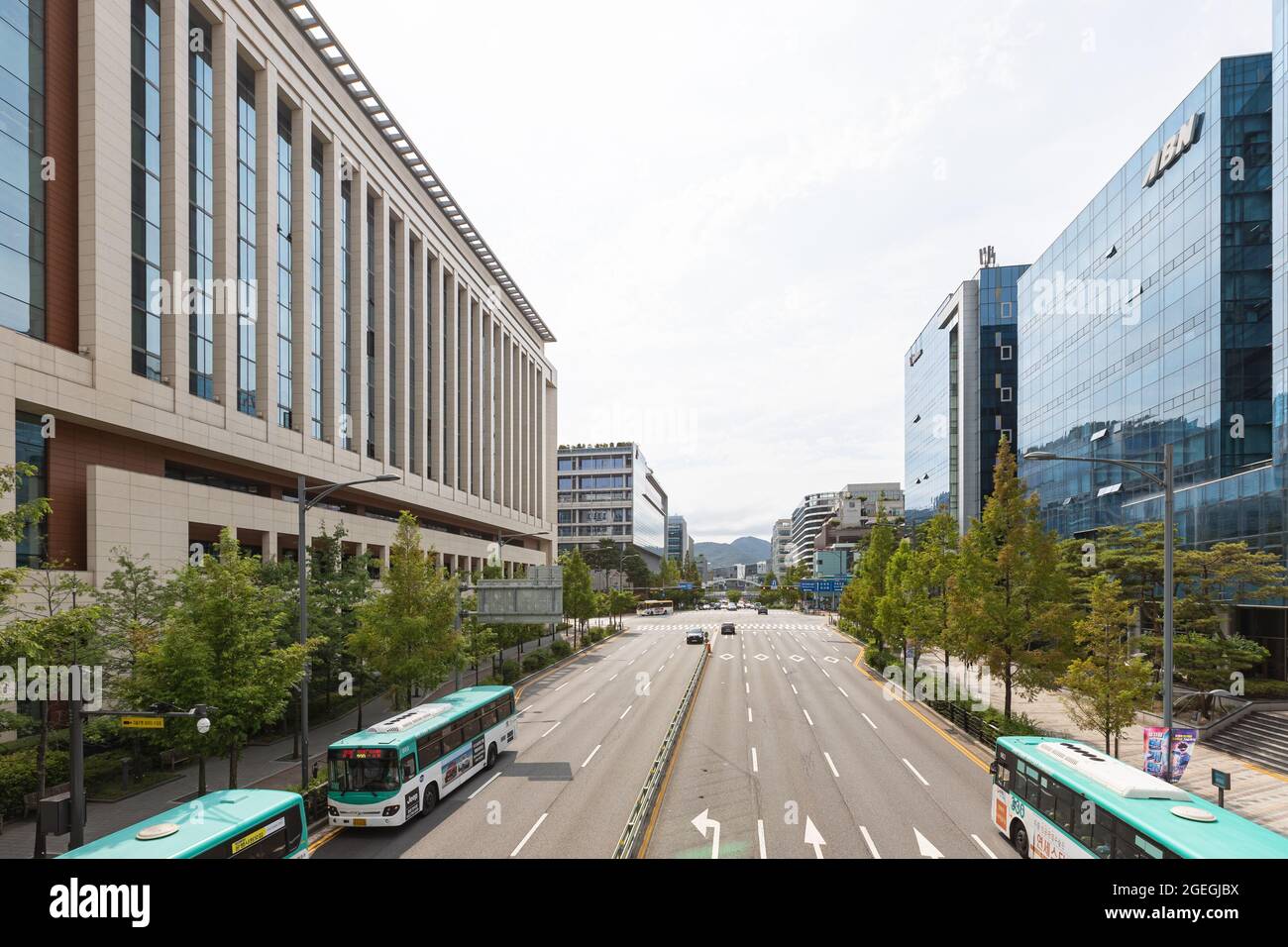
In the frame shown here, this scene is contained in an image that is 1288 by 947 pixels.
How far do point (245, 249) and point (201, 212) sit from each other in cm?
359

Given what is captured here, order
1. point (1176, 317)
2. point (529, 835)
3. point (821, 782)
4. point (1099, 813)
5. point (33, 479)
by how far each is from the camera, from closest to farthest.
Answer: point (1099, 813) → point (529, 835) → point (821, 782) → point (33, 479) → point (1176, 317)

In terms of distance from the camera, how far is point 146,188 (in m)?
30.0

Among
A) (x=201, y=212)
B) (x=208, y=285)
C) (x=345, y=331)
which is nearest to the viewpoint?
(x=201, y=212)

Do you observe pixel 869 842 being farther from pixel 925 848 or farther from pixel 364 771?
pixel 364 771

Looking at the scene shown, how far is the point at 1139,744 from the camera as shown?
89.0 ft

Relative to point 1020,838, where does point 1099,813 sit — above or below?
above

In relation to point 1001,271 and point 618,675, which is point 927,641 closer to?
point 618,675

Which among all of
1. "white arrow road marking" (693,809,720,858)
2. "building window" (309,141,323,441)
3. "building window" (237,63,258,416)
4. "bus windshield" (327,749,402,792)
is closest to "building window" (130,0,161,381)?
"building window" (237,63,258,416)

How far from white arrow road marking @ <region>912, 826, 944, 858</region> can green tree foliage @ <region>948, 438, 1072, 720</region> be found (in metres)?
12.0

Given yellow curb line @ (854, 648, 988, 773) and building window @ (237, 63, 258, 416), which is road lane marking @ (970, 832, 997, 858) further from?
building window @ (237, 63, 258, 416)

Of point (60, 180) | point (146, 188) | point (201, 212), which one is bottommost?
point (60, 180)

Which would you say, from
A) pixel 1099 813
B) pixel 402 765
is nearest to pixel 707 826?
pixel 402 765
